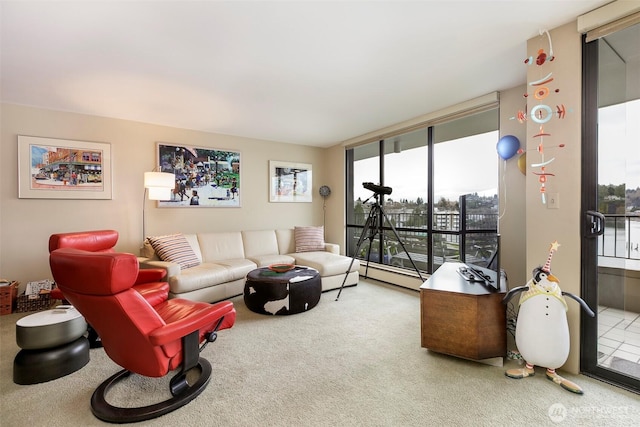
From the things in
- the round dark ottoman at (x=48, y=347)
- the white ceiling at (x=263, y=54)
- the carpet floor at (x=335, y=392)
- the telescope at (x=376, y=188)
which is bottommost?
the carpet floor at (x=335, y=392)

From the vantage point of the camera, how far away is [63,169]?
350cm

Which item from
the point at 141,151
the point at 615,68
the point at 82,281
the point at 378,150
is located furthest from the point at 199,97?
the point at 615,68

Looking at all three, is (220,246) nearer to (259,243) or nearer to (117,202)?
(259,243)

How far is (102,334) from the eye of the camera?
164 cm

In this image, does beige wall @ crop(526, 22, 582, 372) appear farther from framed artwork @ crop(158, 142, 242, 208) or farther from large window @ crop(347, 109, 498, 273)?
framed artwork @ crop(158, 142, 242, 208)

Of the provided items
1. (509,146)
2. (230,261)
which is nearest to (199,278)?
(230,261)

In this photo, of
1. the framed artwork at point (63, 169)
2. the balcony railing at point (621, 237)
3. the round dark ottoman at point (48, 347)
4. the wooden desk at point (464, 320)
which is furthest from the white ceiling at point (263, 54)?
the round dark ottoman at point (48, 347)

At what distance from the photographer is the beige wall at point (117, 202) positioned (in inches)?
128

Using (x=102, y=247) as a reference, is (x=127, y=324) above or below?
below

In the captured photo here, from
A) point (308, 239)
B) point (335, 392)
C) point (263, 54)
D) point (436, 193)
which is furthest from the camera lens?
point (308, 239)

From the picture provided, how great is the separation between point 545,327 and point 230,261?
352 cm

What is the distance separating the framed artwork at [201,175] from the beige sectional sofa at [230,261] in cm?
59

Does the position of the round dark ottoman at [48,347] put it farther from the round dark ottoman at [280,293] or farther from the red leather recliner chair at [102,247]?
the round dark ottoman at [280,293]

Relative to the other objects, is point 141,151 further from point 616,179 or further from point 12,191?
point 616,179
